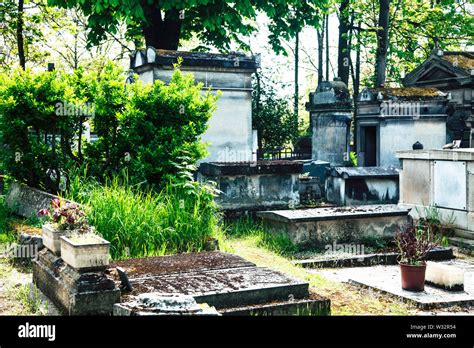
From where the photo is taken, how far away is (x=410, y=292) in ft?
24.3

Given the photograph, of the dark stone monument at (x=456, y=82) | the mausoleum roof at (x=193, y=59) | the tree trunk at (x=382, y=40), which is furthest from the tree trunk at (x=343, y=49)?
the mausoleum roof at (x=193, y=59)

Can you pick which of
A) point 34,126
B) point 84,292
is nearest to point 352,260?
point 84,292

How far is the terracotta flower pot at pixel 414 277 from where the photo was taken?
744cm

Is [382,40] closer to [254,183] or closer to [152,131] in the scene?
[254,183]

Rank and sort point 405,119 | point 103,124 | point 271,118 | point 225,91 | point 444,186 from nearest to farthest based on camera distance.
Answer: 1. point 103,124
2. point 444,186
3. point 225,91
4. point 405,119
5. point 271,118

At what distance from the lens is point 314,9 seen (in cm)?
1962

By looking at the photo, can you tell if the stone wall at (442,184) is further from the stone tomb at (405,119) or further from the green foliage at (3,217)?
the green foliage at (3,217)

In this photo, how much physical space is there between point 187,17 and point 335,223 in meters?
10.4

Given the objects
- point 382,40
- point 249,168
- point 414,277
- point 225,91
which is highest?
point 382,40

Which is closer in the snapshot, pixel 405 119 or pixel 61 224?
pixel 61 224

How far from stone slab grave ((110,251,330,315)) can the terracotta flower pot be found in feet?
5.54

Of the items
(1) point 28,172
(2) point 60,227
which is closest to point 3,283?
(2) point 60,227
